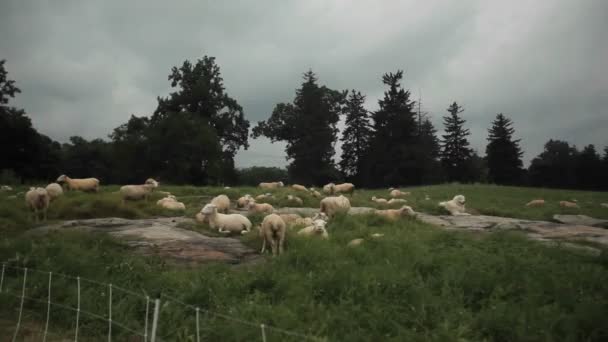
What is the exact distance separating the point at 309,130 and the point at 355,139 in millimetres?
7264

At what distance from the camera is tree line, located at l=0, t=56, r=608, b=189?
45.4 m

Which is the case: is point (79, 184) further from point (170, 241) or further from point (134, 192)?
point (170, 241)

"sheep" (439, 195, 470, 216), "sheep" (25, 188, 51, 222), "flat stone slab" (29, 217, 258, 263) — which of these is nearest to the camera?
"flat stone slab" (29, 217, 258, 263)

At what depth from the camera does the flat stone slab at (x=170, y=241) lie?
26.7 ft

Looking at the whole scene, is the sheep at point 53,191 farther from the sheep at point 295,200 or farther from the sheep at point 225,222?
the sheep at point 295,200

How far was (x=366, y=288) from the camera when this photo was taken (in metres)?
6.23

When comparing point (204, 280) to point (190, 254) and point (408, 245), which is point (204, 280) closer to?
point (190, 254)

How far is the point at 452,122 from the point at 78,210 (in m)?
59.6

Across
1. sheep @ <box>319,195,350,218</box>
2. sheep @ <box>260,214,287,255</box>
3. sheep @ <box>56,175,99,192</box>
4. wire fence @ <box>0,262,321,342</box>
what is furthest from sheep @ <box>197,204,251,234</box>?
sheep @ <box>56,175,99,192</box>

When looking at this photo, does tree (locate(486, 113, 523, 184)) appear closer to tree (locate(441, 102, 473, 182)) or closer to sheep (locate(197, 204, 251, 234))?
tree (locate(441, 102, 473, 182))

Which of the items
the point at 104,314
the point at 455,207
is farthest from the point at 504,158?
the point at 104,314

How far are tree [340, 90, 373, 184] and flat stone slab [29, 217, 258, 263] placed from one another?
48.1 metres

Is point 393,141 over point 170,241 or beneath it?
over

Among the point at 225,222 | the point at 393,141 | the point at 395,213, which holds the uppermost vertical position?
the point at 393,141
